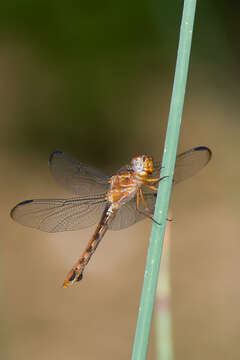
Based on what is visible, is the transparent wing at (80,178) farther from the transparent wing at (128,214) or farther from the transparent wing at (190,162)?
A: the transparent wing at (190,162)

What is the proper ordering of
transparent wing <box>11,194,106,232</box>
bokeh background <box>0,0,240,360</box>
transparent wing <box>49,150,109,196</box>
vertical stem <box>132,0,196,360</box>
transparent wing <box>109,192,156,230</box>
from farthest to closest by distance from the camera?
bokeh background <box>0,0,240,360</box>, transparent wing <box>49,150,109,196</box>, transparent wing <box>109,192,156,230</box>, transparent wing <box>11,194,106,232</box>, vertical stem <box>132,0,196,360</box>

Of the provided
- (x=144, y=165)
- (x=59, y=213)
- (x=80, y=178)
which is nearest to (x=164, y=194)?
(x=144, y=165)

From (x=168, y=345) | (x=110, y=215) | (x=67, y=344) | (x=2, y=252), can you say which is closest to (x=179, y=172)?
(x=110, y=215)

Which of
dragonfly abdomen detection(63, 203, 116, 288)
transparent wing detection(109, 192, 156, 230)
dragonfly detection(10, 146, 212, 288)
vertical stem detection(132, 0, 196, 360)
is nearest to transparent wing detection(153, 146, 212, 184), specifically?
dragonfly detection(10, 146, 212, 288)

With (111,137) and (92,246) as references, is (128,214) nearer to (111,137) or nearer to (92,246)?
(92,246)

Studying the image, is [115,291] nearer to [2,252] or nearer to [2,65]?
[2,252]

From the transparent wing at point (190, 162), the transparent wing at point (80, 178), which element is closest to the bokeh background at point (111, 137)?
the transparent wing at point (80, 178)

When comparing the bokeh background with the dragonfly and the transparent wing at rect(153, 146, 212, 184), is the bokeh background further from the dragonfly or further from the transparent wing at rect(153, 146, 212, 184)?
the transparent wing at rect(153, 146, 212, 184)
